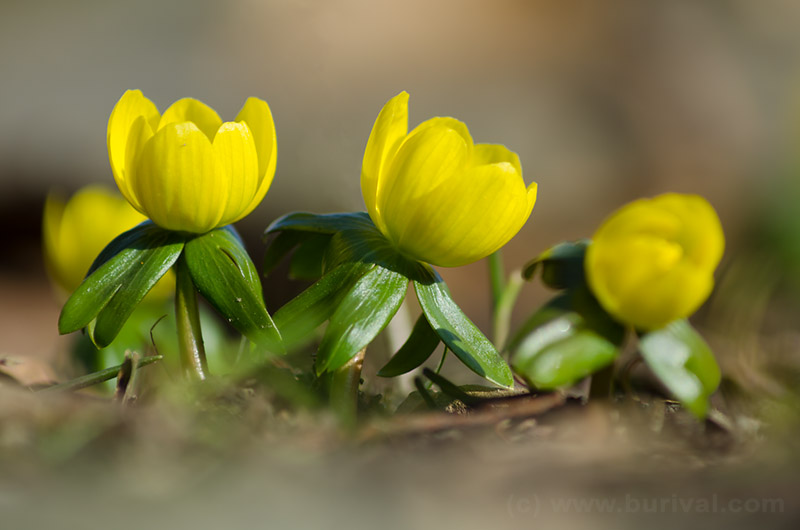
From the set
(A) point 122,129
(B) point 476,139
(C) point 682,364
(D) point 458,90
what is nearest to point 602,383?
(C) point 682,364

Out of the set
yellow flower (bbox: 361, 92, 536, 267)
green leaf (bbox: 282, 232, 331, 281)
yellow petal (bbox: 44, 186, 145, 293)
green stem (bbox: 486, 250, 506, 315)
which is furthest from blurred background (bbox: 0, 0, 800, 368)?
yellow flower (bbox: 361, 92, 536, 267)

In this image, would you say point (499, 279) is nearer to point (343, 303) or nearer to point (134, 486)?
point (343, 303)

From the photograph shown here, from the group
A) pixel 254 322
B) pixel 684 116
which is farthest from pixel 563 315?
pixel 684 116

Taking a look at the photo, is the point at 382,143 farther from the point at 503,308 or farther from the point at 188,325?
the point at 503,308

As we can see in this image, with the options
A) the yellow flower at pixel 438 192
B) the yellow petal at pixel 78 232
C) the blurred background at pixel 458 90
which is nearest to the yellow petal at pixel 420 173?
the yellow flower at pixel 438 192

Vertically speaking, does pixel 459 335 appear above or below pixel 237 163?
below
